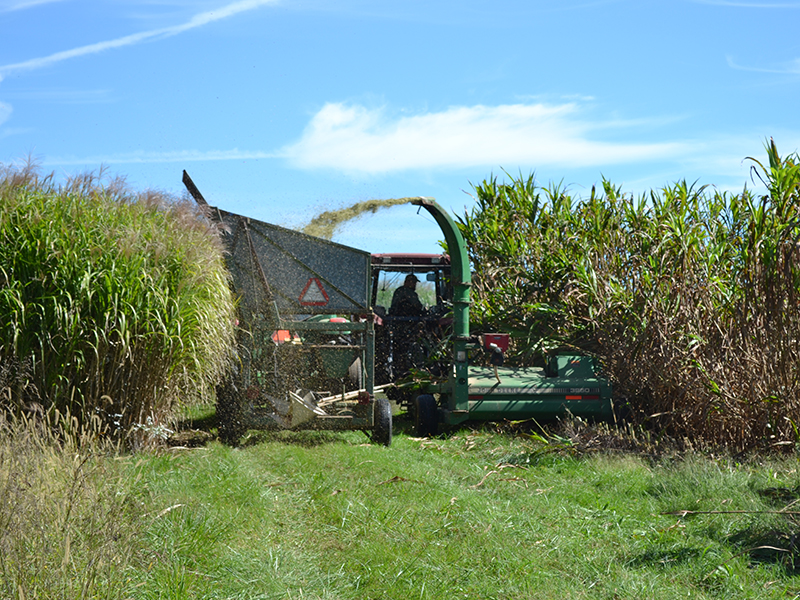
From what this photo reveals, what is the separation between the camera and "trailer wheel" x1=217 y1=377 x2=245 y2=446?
23.5ft

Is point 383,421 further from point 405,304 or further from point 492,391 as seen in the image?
point 405,304

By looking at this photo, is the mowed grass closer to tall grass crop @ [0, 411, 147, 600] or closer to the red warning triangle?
tall grass crop @ [0, 411, 147, 600]

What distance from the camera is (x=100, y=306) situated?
237 inches

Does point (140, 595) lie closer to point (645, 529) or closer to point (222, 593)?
point (222, 593)

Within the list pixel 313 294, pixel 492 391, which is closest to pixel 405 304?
pixel 492 391

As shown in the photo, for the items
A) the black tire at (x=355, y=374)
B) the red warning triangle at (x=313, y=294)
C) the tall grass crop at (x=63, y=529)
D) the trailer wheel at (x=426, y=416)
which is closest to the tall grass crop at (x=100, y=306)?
the red warning triangle at (x=313, y=294)

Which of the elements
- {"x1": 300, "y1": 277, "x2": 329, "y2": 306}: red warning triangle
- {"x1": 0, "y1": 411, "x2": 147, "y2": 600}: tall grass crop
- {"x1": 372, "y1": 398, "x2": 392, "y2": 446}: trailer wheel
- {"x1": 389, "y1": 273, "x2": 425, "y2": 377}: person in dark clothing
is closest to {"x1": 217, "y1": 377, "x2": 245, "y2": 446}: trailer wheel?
{"x1": 300, "y1": 277, "x2": 329, "y2": 306}: red warning triangle

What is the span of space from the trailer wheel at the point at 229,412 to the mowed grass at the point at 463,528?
0.76m

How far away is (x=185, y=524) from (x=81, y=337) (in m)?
2.56

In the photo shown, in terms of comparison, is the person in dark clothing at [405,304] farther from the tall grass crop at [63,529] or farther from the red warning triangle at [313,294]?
the tall grass crop at [63,529]

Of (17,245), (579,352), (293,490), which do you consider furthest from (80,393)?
(579,352)

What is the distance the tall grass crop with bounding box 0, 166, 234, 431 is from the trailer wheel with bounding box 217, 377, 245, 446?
0.49m

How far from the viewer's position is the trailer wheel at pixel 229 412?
716 cm

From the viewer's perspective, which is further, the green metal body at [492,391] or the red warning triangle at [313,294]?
the green metal body at [492,391]
